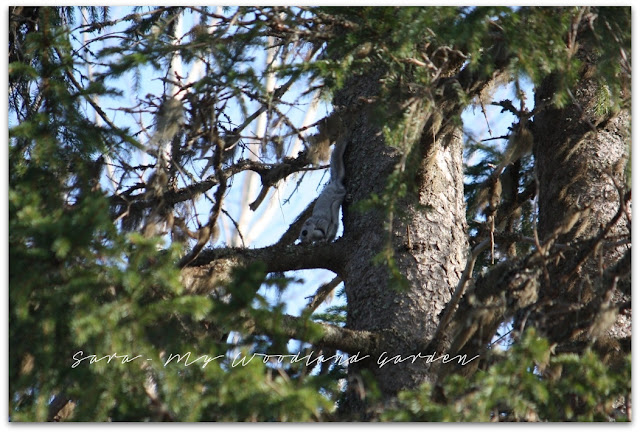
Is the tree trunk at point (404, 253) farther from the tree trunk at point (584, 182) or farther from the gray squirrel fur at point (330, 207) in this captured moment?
the tree trunk at point (584, 182)

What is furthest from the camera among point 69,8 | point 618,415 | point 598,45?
point 69,8

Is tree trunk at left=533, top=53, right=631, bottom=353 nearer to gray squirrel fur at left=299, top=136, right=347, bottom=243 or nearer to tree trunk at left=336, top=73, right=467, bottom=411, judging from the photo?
tree trunk at left=336, top=73, right=467, bottom=411

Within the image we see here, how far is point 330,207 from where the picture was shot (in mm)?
5090

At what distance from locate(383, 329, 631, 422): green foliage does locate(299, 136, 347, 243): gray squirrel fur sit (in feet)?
6.37

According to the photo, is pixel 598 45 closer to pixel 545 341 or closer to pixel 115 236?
pixel 545 341

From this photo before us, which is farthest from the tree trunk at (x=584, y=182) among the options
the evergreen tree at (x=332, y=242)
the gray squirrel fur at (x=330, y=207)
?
the gray squirrel fur at (x=330, y=207)

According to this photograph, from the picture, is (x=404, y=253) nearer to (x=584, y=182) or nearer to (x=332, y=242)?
(x=332, y=242)

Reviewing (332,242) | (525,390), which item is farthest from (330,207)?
(525,390)

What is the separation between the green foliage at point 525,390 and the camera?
2.76 metres

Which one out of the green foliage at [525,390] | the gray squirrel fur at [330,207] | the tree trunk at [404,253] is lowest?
the green foliage at [525,390]

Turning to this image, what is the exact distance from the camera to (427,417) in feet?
9.00

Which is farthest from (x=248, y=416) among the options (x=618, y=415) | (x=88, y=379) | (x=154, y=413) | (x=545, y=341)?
(x=618, y=415)

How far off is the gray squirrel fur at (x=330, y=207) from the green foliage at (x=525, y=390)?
1.94 m

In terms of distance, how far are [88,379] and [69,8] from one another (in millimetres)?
2341
